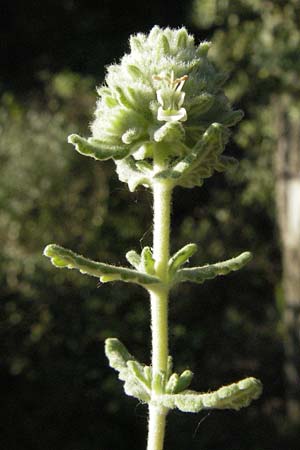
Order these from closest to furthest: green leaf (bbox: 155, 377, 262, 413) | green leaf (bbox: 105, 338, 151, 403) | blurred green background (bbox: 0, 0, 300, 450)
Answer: green leaf (bbox: 155, 377, 262, 413) < green leaf (bbox: 105, 338, 151, 403) < blurred green background (bbox: 0, 0, 300, 450)

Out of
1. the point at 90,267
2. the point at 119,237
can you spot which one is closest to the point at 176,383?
the point at 90,267

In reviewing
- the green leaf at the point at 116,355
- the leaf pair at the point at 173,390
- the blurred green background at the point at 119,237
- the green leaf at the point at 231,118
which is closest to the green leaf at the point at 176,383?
the leaf pair at the point at 173,390

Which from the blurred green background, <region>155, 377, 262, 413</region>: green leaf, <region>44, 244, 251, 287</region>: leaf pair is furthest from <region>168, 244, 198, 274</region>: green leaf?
the blurred green background

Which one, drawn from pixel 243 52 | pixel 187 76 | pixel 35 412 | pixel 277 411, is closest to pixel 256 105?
pixel 243 52

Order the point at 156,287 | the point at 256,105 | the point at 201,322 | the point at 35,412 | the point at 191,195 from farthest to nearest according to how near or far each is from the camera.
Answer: the point at 191,195, the point at 256,105, the point at 201,322, the point at 35,412, the point at 156,287

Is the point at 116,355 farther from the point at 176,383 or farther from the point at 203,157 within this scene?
the point at 203,157

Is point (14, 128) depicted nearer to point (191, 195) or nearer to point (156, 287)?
point (191, 195)

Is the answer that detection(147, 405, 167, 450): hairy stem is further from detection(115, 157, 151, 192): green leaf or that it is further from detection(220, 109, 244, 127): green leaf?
detection(220, 109, 244, 127): green leaf
